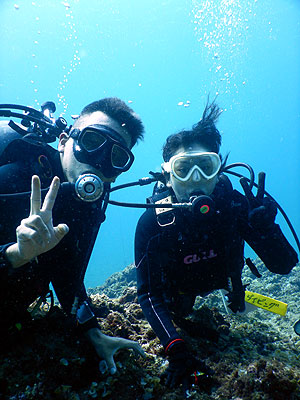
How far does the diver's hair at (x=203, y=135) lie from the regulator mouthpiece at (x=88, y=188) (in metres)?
1.94

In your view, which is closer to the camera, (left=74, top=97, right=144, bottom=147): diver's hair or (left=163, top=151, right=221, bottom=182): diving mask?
(left=74, top=97, right=144, bottom=147): diver's hair

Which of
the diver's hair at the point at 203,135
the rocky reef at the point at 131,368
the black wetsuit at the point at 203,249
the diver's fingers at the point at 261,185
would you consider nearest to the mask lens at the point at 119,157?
the black wetsuit at the point at 203,249

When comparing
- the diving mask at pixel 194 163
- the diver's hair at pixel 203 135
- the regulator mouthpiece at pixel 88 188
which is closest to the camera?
the regulator mouthpiece at pixel 88 188

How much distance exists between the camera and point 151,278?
3.18 m

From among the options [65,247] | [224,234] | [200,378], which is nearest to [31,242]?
[65,247]

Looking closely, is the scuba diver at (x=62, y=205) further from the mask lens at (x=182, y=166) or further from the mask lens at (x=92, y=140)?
the mask lens at (x=182, y=166)

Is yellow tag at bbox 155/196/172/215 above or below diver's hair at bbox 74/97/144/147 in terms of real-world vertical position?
below

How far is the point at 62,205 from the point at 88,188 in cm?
50

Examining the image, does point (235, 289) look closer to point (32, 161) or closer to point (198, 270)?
point (198, 270)

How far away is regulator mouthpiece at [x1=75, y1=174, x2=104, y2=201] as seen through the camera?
2.55 metres

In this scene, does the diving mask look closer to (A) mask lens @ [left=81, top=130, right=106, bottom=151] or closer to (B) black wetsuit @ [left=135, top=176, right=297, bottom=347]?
(B) black wetsuit @ [left=135, top=176, right=297, bottom=347]

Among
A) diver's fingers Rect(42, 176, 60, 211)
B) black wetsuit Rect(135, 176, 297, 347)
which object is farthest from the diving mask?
diver's fingers Rect(42, 176, 60, 211)

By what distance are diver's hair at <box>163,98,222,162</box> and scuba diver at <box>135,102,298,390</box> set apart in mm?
226

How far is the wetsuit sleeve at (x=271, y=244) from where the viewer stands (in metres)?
3.46
